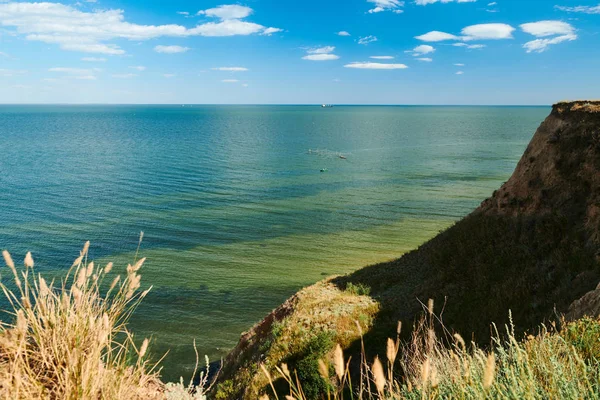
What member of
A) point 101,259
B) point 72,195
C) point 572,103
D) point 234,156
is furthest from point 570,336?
point 234,156

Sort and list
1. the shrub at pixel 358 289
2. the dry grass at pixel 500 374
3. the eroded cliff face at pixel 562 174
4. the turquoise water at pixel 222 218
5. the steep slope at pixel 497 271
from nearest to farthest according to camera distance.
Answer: the dry grass at pixel 500 374 → the steep slope at pixel 497 271 → the eroded cliff face at pixel 562 174 → the shrub at pixel 358 289 → the turquoise water at pixel 222 218

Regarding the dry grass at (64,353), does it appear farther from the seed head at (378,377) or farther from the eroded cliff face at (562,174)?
the eroded cliff face at (562,174)

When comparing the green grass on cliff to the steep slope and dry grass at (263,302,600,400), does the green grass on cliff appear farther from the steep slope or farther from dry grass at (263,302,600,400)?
the steep slope

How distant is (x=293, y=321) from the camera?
73.5 feet

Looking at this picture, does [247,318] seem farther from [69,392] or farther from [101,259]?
[69,392]

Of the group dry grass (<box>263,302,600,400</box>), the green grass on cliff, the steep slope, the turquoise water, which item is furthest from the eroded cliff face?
the turquoise water

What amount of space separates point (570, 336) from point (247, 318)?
26.9 meters

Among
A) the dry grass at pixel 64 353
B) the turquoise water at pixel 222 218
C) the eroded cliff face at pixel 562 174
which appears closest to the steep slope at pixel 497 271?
the eroded cliff face at pixel 562 174

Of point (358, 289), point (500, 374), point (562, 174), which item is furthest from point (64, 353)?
point (562, 174)

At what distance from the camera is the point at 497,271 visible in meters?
22.9

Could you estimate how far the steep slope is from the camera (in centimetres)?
1959

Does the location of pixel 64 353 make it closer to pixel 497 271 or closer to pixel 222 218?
pixel 497 271

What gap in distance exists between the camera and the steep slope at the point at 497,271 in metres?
19.6

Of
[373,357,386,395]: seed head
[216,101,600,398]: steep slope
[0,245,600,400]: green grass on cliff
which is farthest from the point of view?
[216,101,600,398]: steep slope
